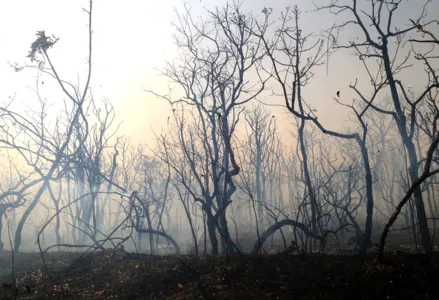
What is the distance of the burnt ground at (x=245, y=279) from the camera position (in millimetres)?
4137

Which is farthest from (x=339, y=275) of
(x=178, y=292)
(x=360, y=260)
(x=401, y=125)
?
(x=401, y=125)

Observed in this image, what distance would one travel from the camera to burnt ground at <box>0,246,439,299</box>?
4137 mm

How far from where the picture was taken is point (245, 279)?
16.8 feet

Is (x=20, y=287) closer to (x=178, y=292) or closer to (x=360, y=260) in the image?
(x=178, y=292)

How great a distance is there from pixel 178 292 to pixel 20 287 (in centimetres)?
386

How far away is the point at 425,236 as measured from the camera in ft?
25.6

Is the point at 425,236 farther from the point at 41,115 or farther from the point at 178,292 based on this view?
the point at 41,115

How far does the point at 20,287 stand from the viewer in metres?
6.19

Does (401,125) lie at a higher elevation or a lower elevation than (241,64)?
lower

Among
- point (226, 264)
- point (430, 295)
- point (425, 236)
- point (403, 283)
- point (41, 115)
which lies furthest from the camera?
point (41, 115)

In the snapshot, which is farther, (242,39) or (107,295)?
(242,39)

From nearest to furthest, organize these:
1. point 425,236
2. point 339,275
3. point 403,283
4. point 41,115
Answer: point 403,283 → point 339,275 → point 425,236 → point 41,115

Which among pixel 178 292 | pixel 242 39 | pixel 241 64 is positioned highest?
pixel 242 39

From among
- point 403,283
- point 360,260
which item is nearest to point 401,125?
point 360,260
